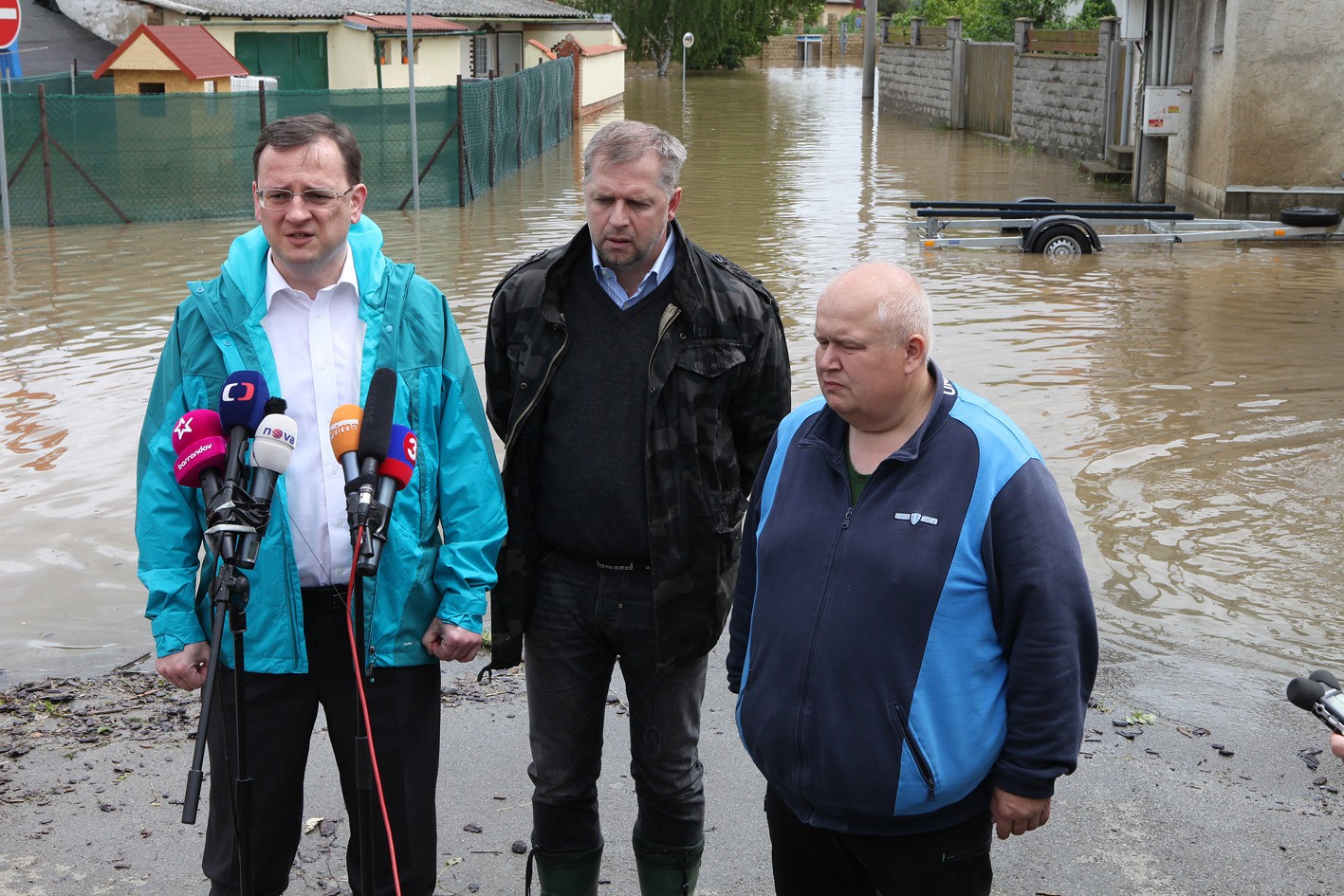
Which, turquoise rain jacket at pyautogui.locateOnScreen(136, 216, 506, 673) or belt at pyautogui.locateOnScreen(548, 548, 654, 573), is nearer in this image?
turquoise rain jacket at pyautogui.locateOnScreen(136, 216, 506, 673)

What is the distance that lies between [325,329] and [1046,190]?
858 inches

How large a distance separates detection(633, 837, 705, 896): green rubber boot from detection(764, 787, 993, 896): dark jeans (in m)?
0.62

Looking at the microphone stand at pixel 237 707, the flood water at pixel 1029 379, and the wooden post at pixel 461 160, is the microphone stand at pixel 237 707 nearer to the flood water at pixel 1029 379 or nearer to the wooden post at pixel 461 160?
the flood water at pixel 1029 379

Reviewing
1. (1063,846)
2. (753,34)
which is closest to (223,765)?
(1063,846)

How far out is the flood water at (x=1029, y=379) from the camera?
21.2 ft

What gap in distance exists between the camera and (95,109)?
18.7m

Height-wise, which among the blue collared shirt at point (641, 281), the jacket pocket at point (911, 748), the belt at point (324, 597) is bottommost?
the jacket pocket at point (911, 748)

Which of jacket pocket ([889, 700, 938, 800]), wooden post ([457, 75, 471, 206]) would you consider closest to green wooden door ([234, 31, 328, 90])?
wooden post ([457, 75, 471, 206])

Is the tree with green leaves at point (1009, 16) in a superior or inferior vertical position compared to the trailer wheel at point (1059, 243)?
superior

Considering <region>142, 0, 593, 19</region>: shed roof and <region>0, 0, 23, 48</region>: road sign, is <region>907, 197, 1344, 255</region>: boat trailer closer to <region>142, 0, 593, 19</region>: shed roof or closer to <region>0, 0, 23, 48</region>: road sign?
<region>0, 0, 23, 48</region>: road sign

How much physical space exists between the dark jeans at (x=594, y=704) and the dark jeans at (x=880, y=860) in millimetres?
594

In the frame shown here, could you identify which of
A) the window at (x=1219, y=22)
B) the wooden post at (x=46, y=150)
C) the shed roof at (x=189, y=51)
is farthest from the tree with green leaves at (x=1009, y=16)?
the wooden post at (x=46, y=150)

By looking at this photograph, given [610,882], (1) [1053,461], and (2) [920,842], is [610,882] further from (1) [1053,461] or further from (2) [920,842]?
(1) [1053,461]

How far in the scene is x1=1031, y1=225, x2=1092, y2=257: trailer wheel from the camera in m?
16.3
